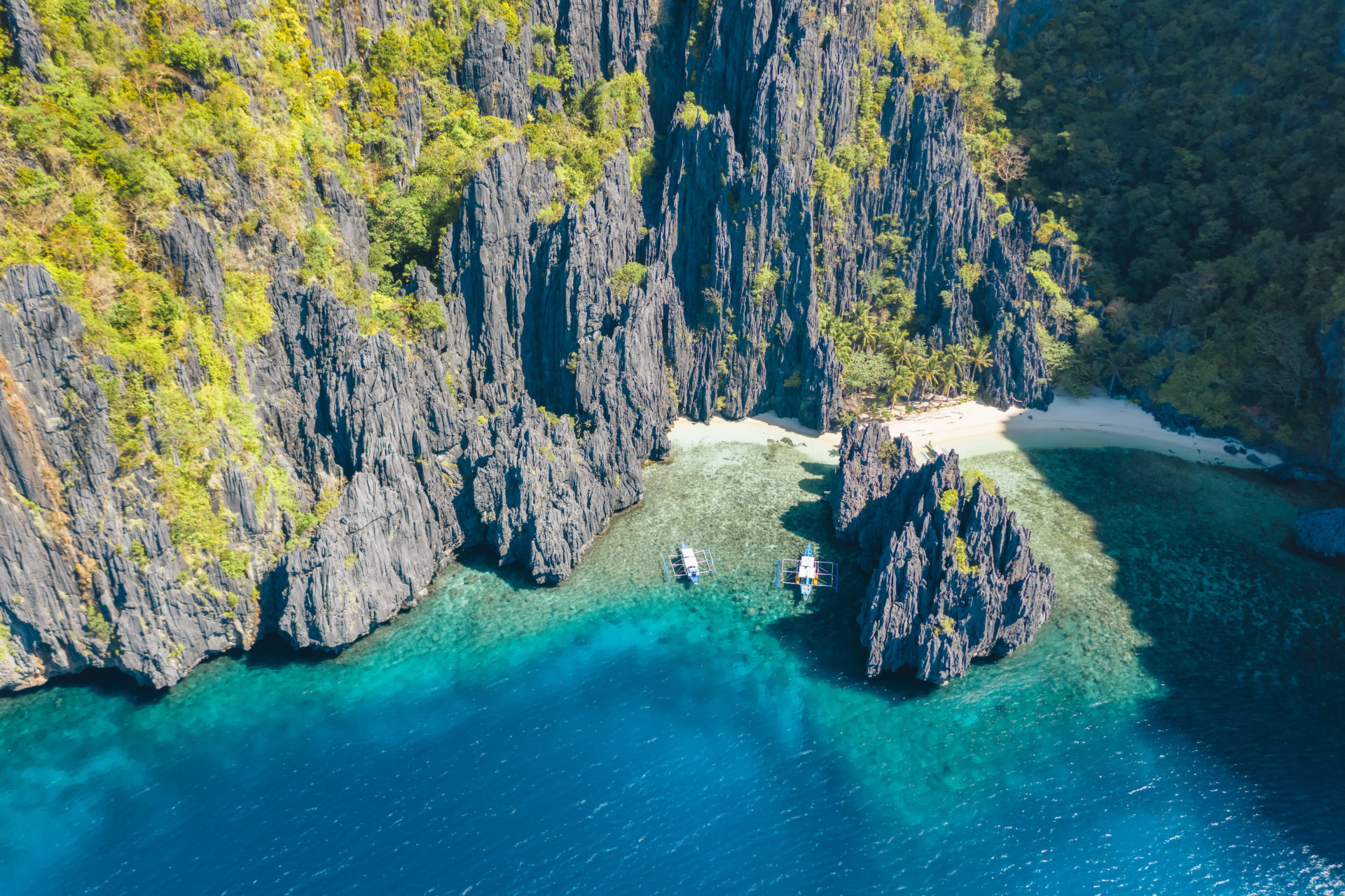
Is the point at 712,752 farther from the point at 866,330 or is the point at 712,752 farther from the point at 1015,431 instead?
the point at 866,330

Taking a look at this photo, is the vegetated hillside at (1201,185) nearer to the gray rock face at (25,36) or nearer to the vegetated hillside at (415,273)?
the vegetated hillside at (415,273)

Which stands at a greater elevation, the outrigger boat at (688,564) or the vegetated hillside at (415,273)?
the vegetated hillside at (415,273)

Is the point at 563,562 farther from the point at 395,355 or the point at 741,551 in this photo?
the point at 395,355

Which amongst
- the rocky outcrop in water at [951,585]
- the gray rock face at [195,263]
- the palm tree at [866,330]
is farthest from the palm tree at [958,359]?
the gray rock face at [195,263]

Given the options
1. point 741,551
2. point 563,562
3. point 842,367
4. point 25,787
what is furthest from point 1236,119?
point 25,787

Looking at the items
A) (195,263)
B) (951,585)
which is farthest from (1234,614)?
(195,263)
